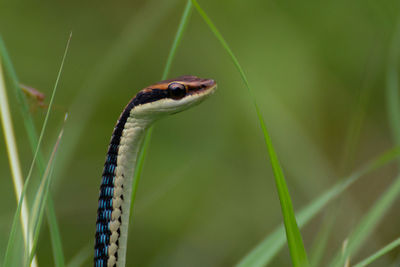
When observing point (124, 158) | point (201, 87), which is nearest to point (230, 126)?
point (201, 87)

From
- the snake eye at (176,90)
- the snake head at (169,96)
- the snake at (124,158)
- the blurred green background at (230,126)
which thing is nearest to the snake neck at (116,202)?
the snake at (124,158)

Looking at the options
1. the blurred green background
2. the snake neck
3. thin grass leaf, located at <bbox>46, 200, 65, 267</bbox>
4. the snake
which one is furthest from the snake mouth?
the blurred green background

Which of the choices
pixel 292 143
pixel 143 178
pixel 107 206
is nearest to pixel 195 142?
pixel 143 178

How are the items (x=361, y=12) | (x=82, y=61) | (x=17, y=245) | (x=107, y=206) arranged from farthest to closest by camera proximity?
1. (x=82, y=61)
2. (x=361, y=12)
3. (x=107, y=206)
4. (x=17, y=245)

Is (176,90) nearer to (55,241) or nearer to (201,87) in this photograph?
(201,87)

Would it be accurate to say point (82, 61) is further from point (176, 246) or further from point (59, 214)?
point (176, 246)

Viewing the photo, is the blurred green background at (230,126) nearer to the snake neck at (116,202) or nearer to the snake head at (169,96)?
the snake head at (169,96)
